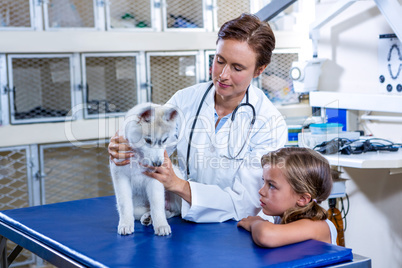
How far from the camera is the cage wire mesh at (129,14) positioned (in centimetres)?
320

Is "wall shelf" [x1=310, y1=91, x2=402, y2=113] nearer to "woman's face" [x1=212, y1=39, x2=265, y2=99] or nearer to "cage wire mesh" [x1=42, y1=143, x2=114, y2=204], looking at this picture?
"woman's face" [x1=212, y1=39, x2=265, y2=99]

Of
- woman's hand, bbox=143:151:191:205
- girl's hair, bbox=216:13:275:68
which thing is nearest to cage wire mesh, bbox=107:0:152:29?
girl's hair, bbox=216:13:275:68

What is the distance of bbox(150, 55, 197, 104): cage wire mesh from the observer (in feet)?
11.2

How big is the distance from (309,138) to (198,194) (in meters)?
1.29

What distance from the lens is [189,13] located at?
11.3ft

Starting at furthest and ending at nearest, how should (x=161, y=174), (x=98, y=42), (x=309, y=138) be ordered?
(x=98, y=42)
(x=309, y=138)
(x=161, y=174)

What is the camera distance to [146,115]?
1342mm

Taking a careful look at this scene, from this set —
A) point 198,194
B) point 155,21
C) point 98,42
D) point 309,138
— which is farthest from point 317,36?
point 198,194

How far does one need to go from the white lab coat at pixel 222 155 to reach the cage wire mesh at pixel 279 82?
207 cm

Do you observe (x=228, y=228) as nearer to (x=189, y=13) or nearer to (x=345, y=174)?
(x=345, y=174)

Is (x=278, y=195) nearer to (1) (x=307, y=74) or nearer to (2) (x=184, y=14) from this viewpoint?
(1) (x=307, y=74)

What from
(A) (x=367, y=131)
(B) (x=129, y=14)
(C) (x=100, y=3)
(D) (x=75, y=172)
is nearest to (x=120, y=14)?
(B) (x=129, y=14)

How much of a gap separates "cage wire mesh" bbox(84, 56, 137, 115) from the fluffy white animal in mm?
1867

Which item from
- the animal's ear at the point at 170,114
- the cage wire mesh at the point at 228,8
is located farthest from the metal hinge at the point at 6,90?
the animal's ear at the point at 170,114
